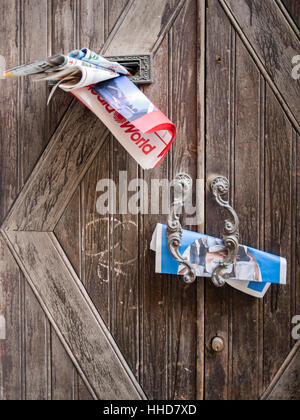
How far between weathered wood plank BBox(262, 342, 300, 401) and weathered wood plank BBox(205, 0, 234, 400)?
0.19 meters

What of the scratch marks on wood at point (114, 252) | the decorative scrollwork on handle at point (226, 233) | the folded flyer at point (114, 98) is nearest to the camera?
the folded flyer at point (114, 98)

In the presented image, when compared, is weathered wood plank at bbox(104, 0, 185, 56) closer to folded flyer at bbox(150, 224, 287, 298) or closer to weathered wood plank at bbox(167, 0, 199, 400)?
weathered wood plank at bbox(167, 0, 199, 400)

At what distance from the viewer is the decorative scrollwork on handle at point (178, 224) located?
2.97 feet

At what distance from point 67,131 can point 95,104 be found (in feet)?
0.58

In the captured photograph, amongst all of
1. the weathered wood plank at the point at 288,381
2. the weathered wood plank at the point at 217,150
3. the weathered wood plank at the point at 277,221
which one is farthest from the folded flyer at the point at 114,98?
the weathered wood plank at the point at 288,381

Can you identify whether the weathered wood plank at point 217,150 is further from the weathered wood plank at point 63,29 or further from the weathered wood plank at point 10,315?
the weathered wood plank at point 10,315

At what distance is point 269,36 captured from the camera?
950mm

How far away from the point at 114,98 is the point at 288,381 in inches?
48.0

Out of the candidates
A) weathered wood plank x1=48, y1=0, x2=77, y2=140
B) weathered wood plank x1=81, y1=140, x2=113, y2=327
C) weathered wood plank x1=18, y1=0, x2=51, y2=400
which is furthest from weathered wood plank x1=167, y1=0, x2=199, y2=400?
weathered wood plank x1=18, y1=0, x2=51, y2=400

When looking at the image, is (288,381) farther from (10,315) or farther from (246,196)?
(10,315)

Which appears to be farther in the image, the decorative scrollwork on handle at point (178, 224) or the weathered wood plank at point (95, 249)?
the weathered wood plank at point (95, 249)

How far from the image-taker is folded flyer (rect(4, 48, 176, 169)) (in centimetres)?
80

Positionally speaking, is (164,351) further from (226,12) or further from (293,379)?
(226,12)

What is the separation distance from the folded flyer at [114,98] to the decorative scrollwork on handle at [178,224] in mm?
129
